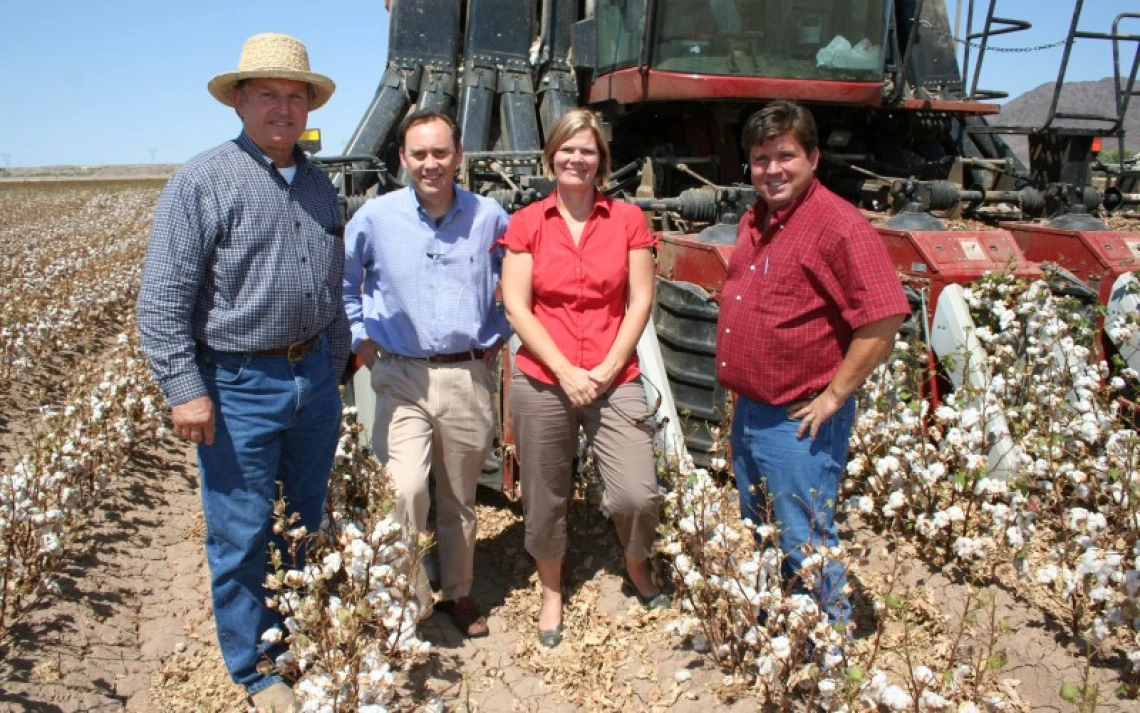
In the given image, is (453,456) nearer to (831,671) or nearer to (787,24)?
(831,671)

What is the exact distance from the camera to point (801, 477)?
2967mm

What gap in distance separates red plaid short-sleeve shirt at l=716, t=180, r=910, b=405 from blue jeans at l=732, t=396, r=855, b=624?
0.10 metres

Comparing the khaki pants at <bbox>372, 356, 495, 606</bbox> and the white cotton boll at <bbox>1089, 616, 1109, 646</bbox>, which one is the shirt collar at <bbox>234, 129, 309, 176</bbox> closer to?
the khaki pants at <bbox>372, 356, 495, 606</bbox>

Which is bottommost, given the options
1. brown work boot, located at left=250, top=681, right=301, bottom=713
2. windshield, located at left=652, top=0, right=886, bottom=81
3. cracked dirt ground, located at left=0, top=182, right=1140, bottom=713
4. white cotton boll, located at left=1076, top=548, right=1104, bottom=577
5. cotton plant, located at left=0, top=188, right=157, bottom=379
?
cotton plant, located at left=0, top=188, right=157, bottom=379

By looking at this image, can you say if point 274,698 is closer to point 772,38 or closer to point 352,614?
point 352,614

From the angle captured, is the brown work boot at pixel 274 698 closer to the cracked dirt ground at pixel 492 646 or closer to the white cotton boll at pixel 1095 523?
the cracked dirt ground at pixel 492 646

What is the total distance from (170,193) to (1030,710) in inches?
120

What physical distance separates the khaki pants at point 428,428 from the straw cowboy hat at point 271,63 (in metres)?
1.02

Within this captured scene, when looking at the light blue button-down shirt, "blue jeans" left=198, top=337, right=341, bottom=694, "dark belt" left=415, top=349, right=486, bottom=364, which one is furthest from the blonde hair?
"blue jeans" left=198, top=337, right=341, bottom=694

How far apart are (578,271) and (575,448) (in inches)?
26.0

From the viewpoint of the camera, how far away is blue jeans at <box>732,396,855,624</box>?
2.95 meters

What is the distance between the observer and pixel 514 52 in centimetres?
785

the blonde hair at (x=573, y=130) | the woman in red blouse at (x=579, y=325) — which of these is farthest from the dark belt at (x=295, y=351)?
the blonde hair at (x=573, y=130)

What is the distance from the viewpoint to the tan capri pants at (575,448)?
3340 millimetres
